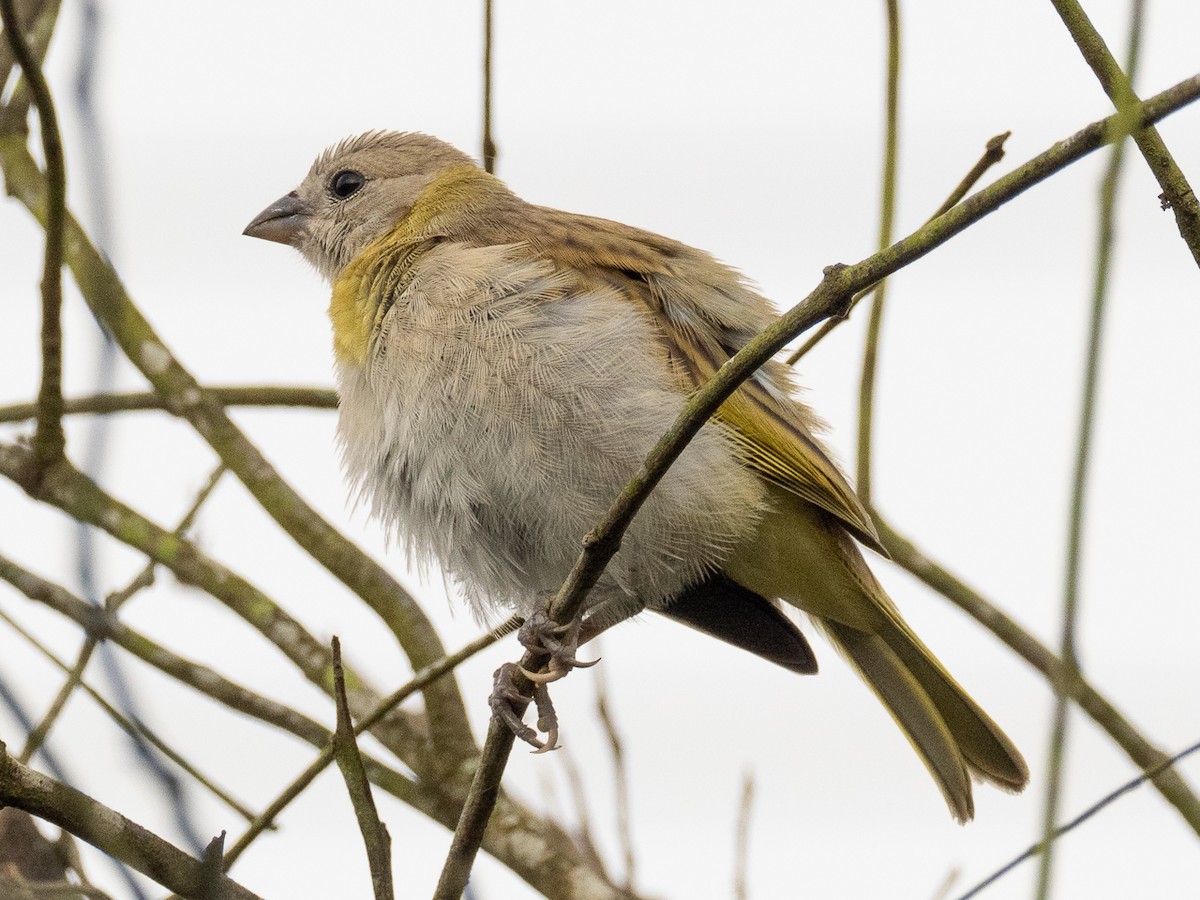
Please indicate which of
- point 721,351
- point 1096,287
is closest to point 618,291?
point 721,351

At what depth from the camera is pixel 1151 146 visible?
1.93m

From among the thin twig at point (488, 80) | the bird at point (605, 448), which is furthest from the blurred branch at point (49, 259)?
the thin twig at point (488, 80)

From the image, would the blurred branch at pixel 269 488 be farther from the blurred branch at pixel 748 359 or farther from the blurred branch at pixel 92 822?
the blurred branch at pixel 92 822

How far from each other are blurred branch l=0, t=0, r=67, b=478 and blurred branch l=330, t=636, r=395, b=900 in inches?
50.7

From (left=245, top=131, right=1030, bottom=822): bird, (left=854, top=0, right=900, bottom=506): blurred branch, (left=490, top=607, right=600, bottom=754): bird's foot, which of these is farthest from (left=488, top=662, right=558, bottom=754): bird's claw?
(left=854, top=0, right=900, bottom=506): blurred branch

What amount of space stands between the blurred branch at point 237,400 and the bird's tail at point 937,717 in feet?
5.43

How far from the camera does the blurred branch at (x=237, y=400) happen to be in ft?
14.3

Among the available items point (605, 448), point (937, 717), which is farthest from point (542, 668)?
point (937, 717)

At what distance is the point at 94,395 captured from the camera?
1.60 meters

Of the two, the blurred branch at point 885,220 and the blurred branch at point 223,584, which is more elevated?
the blurred branch at point 885,220

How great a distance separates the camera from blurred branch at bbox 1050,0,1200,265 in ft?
6.22

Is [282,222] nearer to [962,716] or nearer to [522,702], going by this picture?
[522,702]

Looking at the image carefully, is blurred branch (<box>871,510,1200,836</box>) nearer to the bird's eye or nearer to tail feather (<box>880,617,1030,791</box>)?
tail feather (<box>880,617,1030,791</box>)

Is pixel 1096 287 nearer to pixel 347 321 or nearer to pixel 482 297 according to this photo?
pixel 482 297
